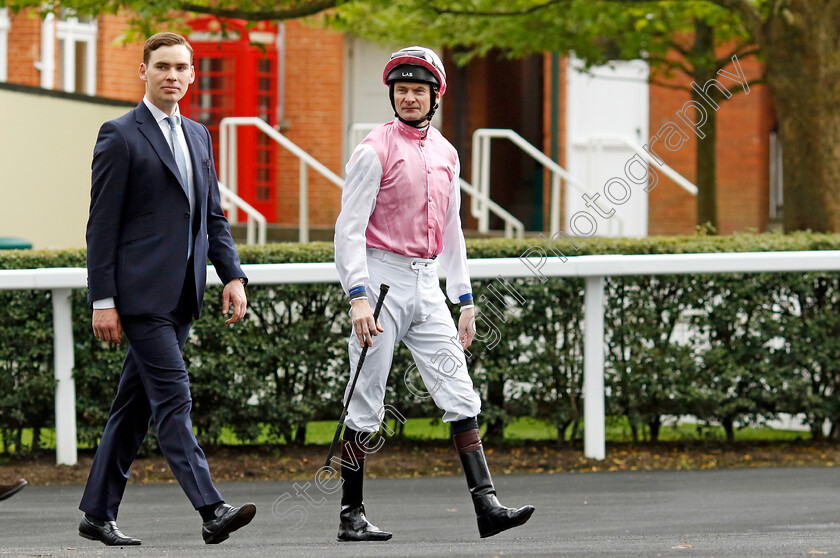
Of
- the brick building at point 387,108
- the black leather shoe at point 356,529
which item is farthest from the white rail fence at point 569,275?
the brick building at point 387,108

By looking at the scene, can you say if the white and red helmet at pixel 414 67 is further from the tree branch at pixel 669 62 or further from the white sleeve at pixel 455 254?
the tree branch at pixel 669 62

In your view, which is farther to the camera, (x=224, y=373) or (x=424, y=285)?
(x=224, y=373)

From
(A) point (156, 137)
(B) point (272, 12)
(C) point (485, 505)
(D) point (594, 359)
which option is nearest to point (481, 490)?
(C) point (485, 505)

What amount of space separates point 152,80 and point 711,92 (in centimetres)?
1137

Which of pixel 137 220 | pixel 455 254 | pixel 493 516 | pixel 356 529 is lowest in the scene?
pixel 356 529

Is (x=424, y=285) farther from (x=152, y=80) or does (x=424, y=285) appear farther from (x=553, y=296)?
(x=553, y=296)

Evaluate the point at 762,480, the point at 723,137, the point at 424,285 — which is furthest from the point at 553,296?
the point at 723,137

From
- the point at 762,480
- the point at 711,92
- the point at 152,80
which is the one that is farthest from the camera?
the point at 711,92

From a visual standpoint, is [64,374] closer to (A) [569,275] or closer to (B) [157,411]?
(B) [157,411]

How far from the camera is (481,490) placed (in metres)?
5.55

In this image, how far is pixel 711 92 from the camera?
1573cm

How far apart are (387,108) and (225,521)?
14771 mm

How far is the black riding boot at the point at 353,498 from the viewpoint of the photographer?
573cm

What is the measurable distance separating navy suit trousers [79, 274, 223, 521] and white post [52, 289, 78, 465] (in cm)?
241
